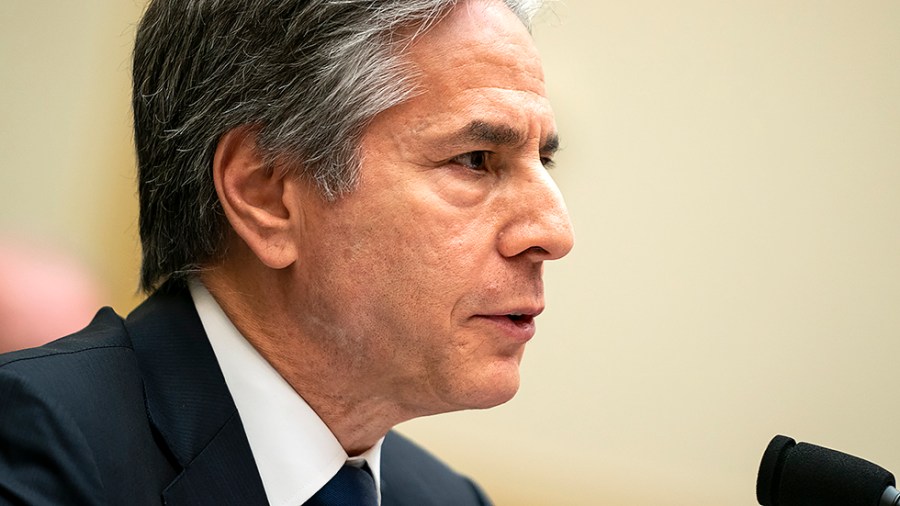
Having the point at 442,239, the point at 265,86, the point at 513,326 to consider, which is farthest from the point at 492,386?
the point at 265,86

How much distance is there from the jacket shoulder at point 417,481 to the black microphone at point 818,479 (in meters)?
0.90

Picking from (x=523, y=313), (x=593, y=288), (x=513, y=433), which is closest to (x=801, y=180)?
(x=593, y=288)

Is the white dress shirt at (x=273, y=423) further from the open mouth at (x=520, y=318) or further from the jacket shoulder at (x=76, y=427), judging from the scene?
the open mouth at (x=520, y=318)

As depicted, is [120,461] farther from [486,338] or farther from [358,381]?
[486,338]

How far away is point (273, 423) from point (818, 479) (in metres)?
0.90

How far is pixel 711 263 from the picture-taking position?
3666mm

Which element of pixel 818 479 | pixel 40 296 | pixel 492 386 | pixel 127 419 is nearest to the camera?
pixel 818 479

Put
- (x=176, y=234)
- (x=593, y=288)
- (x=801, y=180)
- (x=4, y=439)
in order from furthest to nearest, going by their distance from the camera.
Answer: (x=593, y=288), (x=801, y=180), (x=176, y=234), (x=4, y=439)

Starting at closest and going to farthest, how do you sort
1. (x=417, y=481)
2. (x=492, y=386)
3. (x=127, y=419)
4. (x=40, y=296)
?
(x=127, y=419), (x=492, y=386), (x=417, y=481), (x=40, y=296)

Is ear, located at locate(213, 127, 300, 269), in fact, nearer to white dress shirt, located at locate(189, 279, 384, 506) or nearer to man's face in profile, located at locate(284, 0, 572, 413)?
man's face in profile, located at locate(284, 0, 572, 413)

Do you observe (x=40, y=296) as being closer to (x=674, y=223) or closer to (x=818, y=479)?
(x=674, y=223)

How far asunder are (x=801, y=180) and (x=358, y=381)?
2.24 m

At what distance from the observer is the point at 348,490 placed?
1887 millimetres

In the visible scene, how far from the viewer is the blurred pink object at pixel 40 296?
10.1ft
